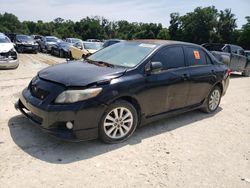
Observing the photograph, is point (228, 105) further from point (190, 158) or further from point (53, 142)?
point (53, 142)

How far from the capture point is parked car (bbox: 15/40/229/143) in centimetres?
375

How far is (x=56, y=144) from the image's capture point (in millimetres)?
4039

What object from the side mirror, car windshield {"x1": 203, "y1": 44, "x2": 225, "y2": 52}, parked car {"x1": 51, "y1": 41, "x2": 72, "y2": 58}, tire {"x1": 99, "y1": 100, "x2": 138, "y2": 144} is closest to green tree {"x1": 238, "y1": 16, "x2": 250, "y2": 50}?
car windshield {"x1": 203, "y1": 44, "x2": 225, "y2": 52}

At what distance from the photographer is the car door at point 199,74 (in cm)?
543

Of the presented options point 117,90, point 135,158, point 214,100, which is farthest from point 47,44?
point 135,158

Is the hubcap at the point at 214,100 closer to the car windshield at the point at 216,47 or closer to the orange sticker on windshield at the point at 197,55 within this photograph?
the orange sticker on windshield at the point at 197,55

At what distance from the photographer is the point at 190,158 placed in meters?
3.97

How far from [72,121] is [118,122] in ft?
2.59

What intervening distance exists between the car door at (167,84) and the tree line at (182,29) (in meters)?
45.7

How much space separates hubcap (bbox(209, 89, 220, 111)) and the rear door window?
1.44 meters

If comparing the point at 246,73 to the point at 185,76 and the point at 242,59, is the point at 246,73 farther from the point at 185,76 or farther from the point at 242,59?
the point at 185,76

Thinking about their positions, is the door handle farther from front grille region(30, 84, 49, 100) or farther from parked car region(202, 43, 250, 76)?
parked car region(202, 43, 250, 76)

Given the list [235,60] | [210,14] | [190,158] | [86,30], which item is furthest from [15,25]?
[190,158]

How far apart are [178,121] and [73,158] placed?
8.49 feet
